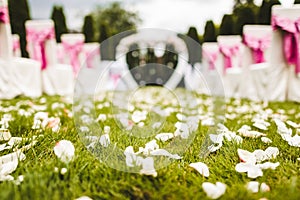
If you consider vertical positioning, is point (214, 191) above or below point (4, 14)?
below

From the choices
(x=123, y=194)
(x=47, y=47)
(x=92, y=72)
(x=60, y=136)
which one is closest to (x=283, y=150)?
(x=123, y=194)

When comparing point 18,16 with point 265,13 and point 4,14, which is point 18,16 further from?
point 265,13

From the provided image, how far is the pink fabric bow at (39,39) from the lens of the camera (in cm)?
616

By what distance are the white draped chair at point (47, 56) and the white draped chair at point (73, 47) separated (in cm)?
139

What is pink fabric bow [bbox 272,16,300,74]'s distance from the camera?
3.84 metres

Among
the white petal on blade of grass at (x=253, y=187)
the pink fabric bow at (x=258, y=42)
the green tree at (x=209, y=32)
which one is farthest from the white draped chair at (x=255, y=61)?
the green tree at (x=209, y=32)

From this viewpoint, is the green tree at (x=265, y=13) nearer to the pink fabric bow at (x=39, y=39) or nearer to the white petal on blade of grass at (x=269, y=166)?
the pink fabric bow at (x=39, y=39)

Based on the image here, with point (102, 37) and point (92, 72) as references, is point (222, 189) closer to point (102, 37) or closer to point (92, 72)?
point (92, 72)

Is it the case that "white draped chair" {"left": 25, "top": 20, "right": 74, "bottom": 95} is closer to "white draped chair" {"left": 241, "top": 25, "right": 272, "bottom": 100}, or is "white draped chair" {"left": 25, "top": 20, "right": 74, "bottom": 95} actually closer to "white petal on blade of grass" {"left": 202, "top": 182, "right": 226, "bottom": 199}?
"white draped chair" {"left": 241, "top": 25, "right": 272, "bottom": 100}

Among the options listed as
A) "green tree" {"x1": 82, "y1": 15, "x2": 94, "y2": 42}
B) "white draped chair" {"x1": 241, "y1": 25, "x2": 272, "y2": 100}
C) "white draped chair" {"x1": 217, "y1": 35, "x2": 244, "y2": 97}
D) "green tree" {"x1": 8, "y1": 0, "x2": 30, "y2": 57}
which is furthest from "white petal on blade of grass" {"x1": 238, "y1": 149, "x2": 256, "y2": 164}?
"green tree" {"x1": 82, "y1": 15, "x2": 94, "y2": 42}

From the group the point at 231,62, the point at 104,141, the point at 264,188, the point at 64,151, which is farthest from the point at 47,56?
the point at 264,188

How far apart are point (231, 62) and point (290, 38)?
11.0 ft

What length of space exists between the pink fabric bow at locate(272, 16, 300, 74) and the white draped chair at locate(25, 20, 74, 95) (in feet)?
13.6

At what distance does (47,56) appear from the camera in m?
6.46
